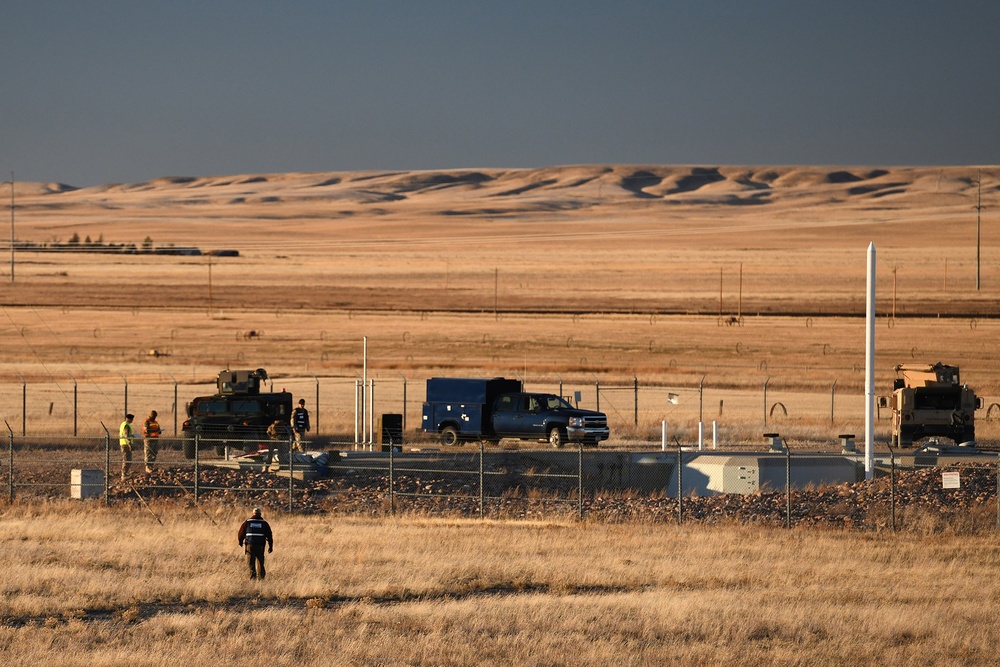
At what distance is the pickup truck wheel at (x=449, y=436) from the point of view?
38.1m

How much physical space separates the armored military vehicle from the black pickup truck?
446 cm

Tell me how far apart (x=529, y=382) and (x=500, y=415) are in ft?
51.6

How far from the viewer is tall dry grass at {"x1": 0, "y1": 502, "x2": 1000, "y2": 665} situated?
52.2 feet

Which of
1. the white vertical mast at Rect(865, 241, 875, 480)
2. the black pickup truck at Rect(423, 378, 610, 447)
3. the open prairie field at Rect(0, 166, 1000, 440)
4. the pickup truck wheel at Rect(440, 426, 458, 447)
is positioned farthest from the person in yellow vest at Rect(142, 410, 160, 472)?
the white vertical mast at Rect(865, 241, 875, 480)

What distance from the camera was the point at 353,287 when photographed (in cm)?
11325

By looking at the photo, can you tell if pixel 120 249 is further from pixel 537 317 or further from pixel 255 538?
pixel 255 538

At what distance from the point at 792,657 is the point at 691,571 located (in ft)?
17.3

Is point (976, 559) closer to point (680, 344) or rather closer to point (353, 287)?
point (680, 344)

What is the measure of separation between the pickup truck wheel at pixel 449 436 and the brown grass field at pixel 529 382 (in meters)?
4.48

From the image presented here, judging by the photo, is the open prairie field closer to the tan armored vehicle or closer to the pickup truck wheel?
the tan armored vehicle

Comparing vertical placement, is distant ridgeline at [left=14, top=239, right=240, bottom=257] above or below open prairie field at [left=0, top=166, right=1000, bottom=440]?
above

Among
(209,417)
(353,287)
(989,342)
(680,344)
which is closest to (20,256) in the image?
(353,287)

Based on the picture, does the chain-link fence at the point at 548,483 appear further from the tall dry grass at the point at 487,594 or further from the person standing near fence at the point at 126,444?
the tall dry grass at the point at 487,594

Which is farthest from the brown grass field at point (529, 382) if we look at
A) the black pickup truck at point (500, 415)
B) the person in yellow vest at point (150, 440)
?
the person in yellow vest at point (150, 440)
